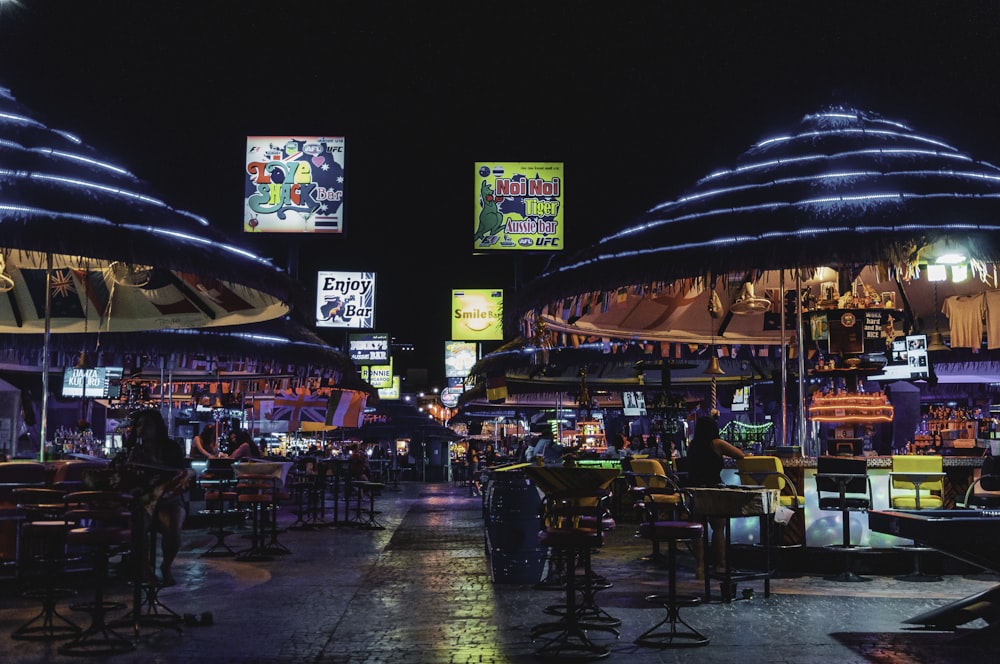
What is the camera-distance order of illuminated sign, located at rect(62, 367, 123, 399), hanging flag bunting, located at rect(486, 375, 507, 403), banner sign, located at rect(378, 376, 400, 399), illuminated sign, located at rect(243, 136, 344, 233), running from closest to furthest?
1. illuminated sign, located at rect(62, 367, 123, 399)
2. hanging flag bunting, located at rect(486, 375, 507, 403)
3. illuminated sign, located at rect(243, 136, 344, 233)
4. banner sign, located at rect(378, 376, 400, 399)

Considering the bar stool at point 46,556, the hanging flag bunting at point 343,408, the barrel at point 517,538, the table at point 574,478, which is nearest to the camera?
the table at point 574,478

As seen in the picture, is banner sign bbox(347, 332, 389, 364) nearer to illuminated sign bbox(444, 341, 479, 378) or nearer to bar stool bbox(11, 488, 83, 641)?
illuminated sign bbox(444, 341, 479, 378)

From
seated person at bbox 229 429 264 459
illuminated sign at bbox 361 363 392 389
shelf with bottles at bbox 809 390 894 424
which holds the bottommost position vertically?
seated person at bbox 229 429 264 459

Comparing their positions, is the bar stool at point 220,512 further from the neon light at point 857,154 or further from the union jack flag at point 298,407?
the union jack flag at point 298,407

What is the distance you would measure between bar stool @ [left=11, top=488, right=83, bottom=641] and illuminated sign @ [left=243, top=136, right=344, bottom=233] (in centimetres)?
1494

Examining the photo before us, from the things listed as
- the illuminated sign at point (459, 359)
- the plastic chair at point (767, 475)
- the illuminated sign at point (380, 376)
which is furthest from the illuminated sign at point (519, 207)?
the illuminated sign at point (380, 376)

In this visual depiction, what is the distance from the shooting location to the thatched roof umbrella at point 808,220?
9.88 metres

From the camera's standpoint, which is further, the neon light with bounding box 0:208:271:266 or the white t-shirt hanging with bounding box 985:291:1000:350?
the white t-shirt hanging with bounding box 985:291:1000:350

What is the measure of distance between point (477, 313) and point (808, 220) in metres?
24.5

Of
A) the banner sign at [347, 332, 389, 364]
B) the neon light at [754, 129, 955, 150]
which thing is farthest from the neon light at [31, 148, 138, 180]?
the banner sign at [347, 332, 389, 364]

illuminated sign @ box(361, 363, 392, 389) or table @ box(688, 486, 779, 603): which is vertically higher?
illuminated sign @ box(361, 363, 392, 389)

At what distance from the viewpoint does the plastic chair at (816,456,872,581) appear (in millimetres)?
10164

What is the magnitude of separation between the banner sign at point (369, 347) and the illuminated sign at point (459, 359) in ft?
12.4

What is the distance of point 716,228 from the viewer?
10609mm
